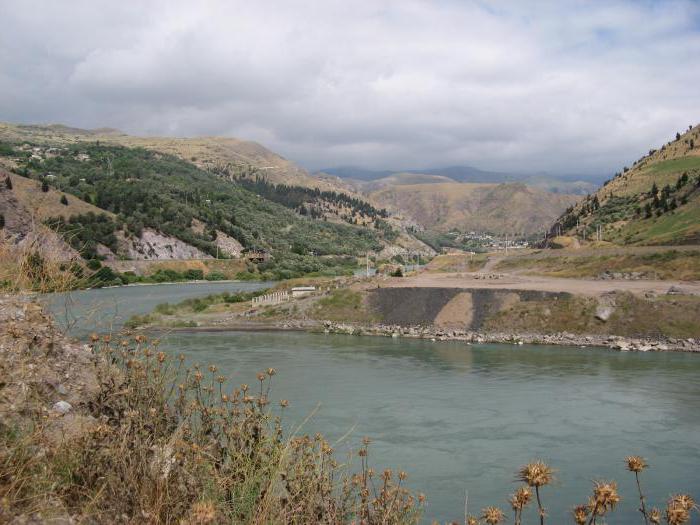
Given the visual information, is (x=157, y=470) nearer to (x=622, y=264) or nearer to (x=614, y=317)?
(x=614, y=317)

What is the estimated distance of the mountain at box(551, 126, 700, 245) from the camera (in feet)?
222

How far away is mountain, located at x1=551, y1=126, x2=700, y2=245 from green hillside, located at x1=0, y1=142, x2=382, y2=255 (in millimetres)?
65064

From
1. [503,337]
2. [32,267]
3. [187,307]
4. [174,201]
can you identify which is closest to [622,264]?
[503,337]

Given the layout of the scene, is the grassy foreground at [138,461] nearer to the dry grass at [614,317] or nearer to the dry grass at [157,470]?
the dry grass at [157,470]

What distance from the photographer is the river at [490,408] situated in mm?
14945

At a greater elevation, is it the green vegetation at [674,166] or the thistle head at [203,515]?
the green vegetation at [674,166]

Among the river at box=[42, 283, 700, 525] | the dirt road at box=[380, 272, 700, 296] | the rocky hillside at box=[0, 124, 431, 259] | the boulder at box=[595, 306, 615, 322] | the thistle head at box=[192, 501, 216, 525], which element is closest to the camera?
the thistle head at box=[192, 501, 216, 525]

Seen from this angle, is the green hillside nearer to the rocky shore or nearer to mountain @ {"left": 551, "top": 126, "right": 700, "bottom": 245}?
mountain @ {"left": 551, "top": 126, "right": 700, "bottom": 245}

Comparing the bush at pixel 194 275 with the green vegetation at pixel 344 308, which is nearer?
the green vegetation at pixel 344 308

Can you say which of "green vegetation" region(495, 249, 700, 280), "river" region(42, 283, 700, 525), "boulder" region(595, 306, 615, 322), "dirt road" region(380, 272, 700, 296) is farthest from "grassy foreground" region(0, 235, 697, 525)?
"green vegetation" region(495, 249, 700, 280)

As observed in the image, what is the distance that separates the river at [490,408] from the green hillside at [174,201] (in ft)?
267

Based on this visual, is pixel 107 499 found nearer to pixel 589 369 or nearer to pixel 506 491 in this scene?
pixel 506 491

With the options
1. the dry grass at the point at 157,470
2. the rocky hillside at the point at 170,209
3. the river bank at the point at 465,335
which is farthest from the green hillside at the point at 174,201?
the dry grass at the point at 157,470

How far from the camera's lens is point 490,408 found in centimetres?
2244
